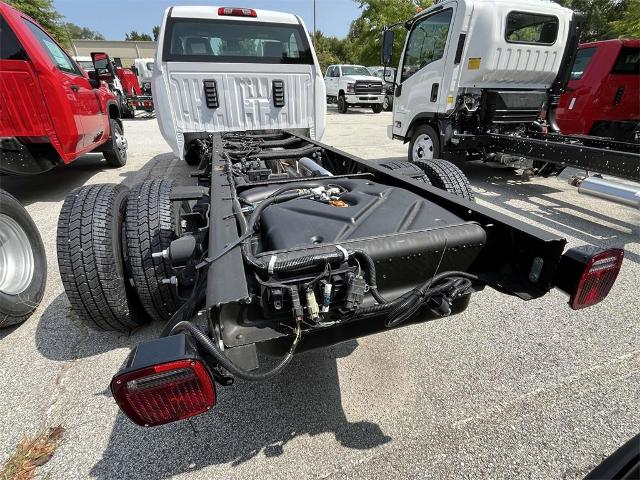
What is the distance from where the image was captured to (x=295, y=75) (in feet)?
15.4

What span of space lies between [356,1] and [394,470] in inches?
1273

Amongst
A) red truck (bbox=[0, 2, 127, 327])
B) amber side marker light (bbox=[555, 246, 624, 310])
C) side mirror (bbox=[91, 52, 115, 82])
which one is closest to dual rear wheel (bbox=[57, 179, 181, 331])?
red truck (bbox=[0, 2, 127, 327])

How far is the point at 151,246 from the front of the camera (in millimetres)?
2006

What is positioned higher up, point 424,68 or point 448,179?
point 424,68

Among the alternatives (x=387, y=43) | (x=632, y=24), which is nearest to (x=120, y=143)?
(x=387, y=43)

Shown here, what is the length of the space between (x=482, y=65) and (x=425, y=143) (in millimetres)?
1424

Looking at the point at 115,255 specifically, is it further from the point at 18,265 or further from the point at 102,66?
the point at 102,66

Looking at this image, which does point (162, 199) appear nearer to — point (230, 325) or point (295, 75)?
point (230, 325)

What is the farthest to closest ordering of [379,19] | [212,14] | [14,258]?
[379,19] < [212,14] < [14,258]

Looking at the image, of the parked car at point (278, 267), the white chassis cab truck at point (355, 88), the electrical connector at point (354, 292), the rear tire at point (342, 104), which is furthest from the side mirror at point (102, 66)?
the rear tire at point (342, 104)

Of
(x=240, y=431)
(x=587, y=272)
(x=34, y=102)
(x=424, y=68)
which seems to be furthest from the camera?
(x=424, y=68)

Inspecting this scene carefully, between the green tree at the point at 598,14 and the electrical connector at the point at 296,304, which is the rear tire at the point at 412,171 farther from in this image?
the green tree at the point at 598,14

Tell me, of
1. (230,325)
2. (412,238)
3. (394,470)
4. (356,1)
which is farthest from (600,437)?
(356,1)

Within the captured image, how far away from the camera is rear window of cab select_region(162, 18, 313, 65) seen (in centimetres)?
433
